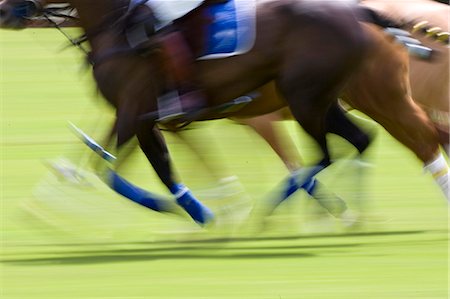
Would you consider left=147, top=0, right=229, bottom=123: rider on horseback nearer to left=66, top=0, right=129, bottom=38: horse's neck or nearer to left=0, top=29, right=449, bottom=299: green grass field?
left=66, top=0, right=129, bottom=38: horse's neck

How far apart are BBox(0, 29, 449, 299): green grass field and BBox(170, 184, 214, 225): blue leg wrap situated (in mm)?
110

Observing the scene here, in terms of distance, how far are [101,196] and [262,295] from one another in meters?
3.03

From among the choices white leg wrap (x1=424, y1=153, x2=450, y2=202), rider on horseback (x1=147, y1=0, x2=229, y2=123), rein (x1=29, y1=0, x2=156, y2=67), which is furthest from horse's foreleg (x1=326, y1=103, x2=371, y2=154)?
rein (x1=29, y1=0, x2=156, y2=67)

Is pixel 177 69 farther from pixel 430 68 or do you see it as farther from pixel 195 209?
pixel 430 68

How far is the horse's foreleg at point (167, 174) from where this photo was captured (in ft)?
24.6

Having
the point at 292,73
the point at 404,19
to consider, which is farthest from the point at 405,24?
the point at 292,73

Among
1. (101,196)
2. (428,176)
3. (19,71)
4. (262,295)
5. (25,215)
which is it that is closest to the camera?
(262,295)

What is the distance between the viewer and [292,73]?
7.36m

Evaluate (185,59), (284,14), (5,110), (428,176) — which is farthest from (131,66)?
(5,110)

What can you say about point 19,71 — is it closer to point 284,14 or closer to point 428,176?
point 428,176

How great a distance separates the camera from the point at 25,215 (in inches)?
314

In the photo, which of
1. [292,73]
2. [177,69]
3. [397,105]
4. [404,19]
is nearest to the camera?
[292,73]

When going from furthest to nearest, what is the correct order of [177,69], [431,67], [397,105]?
[431,67] → [397,105] → [177,69]

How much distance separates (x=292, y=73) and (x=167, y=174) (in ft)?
3.05
